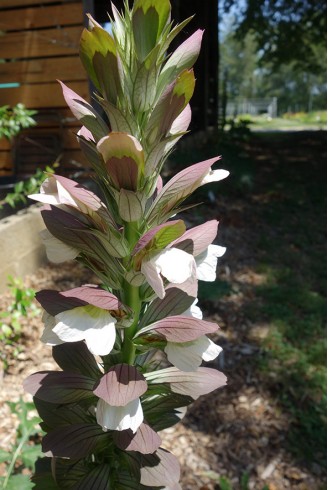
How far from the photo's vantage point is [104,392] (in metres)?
0.86

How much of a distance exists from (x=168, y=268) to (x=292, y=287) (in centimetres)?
397

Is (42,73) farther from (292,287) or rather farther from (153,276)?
(153,276)

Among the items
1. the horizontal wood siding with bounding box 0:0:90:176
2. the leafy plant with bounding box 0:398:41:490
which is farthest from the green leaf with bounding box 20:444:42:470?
the horizontal wood siding with bounding box 0:0:90:176

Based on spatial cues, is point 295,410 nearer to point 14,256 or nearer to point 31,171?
point 14,256

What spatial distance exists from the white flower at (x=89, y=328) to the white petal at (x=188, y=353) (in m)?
0.13

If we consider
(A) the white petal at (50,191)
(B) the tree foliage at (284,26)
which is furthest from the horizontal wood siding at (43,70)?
(B) the tree foliage at (284,26)

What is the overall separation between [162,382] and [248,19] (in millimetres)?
11317

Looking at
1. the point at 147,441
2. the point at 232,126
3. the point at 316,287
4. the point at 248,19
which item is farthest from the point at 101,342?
the point at 248,19

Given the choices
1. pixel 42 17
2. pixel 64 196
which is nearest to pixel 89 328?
A: pixel 64 196

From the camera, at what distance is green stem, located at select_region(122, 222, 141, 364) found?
3.18ft

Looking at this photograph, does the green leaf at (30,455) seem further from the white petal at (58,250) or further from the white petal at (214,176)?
the white petal at (214,176)

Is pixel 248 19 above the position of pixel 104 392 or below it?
above

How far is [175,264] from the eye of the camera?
33.1 inches

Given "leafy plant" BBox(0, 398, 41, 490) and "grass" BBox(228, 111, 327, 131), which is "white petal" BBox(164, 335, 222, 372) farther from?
"grass" BBox(228, 111, 327, 131)
